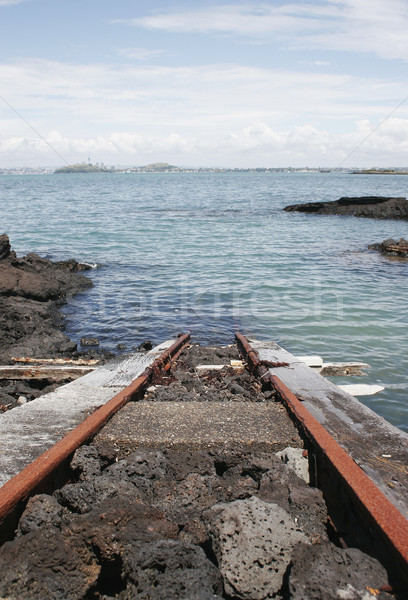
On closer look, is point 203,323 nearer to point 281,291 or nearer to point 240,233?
point 281,291

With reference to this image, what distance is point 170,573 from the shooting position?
106 inches

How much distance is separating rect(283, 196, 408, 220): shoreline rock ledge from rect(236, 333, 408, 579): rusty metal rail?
41238 mm

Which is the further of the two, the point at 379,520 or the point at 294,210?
the point at 294,210

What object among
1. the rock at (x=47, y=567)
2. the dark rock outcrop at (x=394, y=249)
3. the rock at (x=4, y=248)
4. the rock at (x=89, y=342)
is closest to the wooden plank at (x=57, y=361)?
the rock at (x=89, y=342)

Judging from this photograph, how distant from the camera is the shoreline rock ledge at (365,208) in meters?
42.3

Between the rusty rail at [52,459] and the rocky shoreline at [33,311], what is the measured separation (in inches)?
73.7

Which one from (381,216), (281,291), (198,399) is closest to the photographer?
(198,399)

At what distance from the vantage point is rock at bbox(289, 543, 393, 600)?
245cm

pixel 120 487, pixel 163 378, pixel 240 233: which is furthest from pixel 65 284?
pixel 240 233

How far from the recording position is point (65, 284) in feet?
53.1

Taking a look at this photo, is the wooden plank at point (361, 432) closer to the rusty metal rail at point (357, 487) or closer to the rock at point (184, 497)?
the rusty metal rail at point (357, 487)

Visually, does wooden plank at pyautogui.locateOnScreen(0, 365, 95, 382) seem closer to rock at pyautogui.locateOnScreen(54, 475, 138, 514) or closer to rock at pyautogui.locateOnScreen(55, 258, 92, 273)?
rock at pyautogui.locateOnScreen(54, 475, 138, 514)

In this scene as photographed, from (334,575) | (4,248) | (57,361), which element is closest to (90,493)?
(334,575)

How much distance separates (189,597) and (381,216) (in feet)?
144
